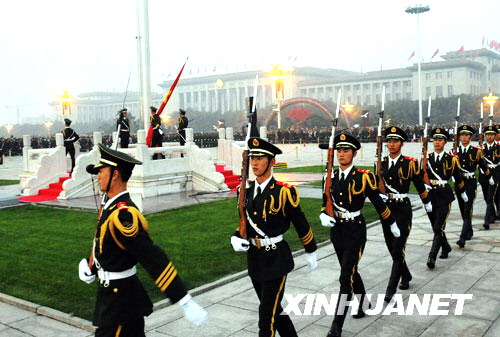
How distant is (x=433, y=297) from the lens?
21.3ft

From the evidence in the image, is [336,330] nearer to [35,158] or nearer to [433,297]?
[433,297]

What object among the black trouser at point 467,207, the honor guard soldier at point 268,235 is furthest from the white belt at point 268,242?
the black trouser at point 467,207

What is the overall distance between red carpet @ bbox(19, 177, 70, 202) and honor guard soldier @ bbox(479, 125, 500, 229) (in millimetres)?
13073

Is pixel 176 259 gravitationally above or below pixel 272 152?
below

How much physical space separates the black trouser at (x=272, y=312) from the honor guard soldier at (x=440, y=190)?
12.9 ft

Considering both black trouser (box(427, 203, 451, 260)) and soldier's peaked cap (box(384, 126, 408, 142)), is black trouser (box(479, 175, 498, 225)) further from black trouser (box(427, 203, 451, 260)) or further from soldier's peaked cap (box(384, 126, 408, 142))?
soldier's peaked cap (box(384, 126, 408, 142))

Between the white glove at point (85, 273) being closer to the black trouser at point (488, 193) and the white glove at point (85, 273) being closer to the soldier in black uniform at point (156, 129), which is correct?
the black trouser at point (488, 193)

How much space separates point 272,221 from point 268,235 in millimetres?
129

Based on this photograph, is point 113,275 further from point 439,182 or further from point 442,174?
point 442,174

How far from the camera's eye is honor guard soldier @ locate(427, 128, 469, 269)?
789 cm

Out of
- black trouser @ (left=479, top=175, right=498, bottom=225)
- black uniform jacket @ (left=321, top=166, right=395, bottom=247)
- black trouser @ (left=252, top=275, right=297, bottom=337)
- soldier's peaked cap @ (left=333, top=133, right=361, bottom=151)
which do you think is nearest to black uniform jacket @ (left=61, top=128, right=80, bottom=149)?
black trouser @ (left=479, top=175, right=498, bottom=225)

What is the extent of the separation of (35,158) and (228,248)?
13.2 metres

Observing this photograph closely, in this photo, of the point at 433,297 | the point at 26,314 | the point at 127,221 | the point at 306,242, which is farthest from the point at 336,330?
the point at 26,314

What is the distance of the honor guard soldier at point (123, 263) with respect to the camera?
350cm
